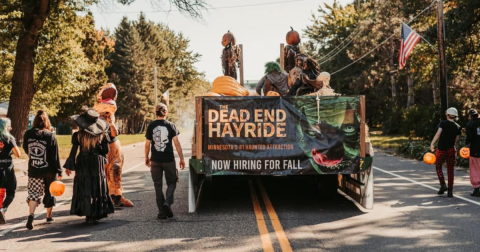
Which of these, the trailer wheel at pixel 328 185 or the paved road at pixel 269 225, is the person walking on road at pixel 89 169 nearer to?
the paved road at pixel 269 225

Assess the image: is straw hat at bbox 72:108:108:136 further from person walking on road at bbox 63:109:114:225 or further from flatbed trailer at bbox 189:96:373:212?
flatbed trailer at bbox 189:96:373:212

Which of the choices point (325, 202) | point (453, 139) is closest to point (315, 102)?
point (325, 202)

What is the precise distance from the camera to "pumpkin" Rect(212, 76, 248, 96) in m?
8.93

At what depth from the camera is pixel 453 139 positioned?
9953 mm

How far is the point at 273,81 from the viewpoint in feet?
33.8

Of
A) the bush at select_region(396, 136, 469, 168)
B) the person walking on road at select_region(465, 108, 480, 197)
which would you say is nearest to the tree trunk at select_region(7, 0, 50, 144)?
the bush at select_region(396, 136, 469, 168)

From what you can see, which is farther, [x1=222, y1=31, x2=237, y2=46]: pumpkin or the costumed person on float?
[x1=222, y1=31, x2=237, y2=46]: pumpkin

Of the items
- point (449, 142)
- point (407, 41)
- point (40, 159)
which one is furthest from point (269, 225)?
point (407, 41)

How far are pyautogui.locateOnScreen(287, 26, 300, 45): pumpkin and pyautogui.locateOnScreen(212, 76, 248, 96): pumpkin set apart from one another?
115 inches

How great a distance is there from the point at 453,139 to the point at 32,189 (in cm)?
817

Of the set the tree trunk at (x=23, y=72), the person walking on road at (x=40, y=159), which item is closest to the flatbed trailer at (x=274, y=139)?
the person walking on road at (x=40, y=159)

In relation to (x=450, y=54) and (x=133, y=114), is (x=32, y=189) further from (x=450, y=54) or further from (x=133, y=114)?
(x=133, y=114)

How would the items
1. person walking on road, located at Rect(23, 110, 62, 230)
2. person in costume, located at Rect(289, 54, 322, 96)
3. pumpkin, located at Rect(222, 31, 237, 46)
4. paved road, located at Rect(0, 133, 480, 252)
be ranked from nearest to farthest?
paved road, located at Rect(0, 133, 480, 252)
person walking on road, located at Rect(23, 110, 62, 230)
person in costume, located at Rect(289, 54, 322, 96)
pumpkin, located at Rect(222, 31, 237, 46)

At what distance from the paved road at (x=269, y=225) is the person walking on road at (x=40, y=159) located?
530 millimetres
